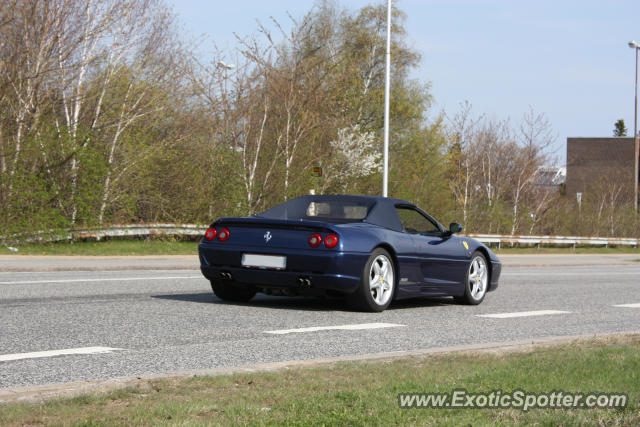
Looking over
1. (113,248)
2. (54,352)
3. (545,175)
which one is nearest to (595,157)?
(545,175)

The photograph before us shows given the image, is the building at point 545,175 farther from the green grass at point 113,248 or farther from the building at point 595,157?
the building at point 595,157

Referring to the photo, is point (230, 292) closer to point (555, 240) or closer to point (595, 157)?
point (555, 240)

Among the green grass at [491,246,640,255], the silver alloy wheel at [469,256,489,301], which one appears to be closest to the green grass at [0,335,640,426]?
the silver alloy wheel at [469,256,489,301]

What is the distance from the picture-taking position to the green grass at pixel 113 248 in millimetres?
22375

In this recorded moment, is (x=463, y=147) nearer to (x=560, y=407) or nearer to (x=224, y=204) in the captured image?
(x=224, y=204)

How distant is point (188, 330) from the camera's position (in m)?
8.72

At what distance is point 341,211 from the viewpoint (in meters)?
11.4

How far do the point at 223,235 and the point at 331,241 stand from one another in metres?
1.35

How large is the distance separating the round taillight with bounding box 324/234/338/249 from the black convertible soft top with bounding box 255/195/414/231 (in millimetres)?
818

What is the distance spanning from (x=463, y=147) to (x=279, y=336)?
40490 mm

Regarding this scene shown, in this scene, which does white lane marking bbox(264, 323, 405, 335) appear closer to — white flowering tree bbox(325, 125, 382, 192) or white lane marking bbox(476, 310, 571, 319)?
white lane marking bbox(476, 310, 571, 319)

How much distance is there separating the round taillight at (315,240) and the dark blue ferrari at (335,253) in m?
0.01

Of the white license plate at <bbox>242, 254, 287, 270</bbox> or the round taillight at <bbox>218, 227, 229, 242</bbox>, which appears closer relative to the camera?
the white license plate at <bbox>242, 254, 287, 270</bbox>

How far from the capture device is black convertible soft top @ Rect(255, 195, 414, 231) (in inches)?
444
